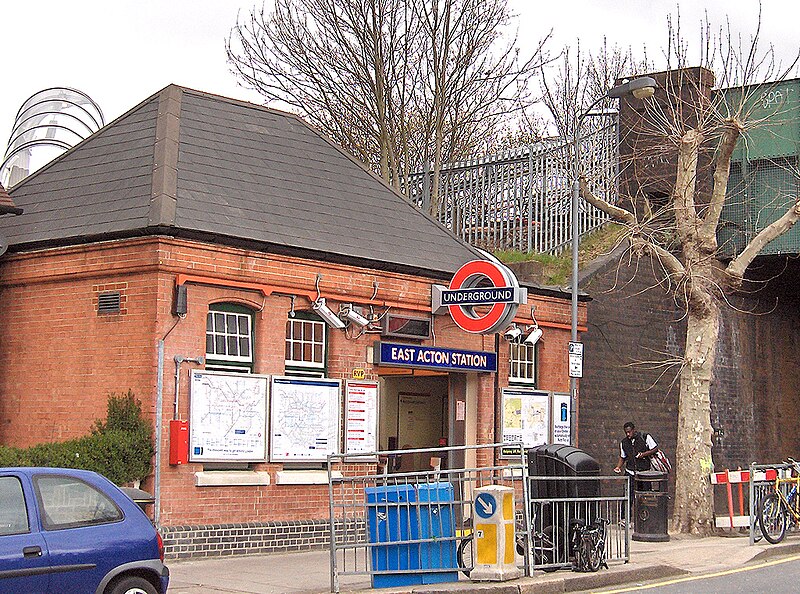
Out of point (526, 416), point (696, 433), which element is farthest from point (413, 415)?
point (696, 433)

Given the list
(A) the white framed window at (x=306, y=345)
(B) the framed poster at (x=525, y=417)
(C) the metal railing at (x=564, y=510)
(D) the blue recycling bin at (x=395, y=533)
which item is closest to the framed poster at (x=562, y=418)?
(B) the framed poster at (x=525, y=417)

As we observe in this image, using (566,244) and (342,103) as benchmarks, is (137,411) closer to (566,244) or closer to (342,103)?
(566,244)

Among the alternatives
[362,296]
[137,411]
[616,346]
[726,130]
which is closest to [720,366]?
[616,346]

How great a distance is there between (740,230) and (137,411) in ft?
56.5

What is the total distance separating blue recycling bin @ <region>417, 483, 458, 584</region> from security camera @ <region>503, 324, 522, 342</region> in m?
8.18

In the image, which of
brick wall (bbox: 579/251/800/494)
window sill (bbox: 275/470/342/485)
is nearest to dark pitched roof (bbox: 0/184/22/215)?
window sill (bbox: 275/470/342/485)

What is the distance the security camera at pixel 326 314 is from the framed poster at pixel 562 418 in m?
6.19

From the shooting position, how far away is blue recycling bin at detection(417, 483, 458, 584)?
12914mm

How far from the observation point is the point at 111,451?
15.0 m

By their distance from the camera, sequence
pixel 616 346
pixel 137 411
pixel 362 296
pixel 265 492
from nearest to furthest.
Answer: pixel 137 411
pixel 265 492
pixel 362 296
pixel 616 346

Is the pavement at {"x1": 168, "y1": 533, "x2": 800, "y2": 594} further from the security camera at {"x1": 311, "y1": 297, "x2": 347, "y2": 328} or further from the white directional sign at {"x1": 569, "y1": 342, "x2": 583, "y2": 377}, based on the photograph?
the white directional sign at {"x1": 569, "y1": 342, "x2": 583, "y2": 377}

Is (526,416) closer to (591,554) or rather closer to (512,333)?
(512,333)

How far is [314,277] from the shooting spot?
17.8m

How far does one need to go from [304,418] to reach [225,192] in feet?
12.1
